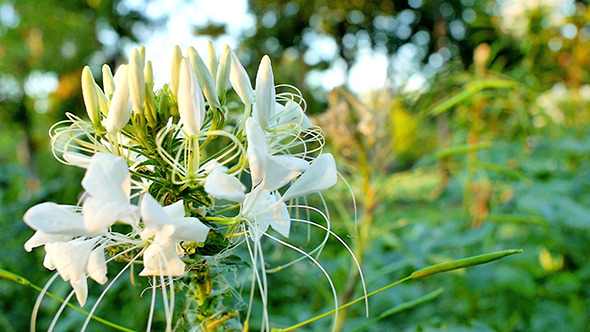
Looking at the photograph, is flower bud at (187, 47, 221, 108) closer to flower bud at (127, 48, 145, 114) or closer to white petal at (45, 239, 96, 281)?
flower bud at (127, 48, 145, 114)

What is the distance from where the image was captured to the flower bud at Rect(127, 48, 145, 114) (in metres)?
0.54

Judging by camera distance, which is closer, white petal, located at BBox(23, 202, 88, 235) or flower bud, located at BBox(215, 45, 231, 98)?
white petal, located at BBox(23, 202, 88, 235)

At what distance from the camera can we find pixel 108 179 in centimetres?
46

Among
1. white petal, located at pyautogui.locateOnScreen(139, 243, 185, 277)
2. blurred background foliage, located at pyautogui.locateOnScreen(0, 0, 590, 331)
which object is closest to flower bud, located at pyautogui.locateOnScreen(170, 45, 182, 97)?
white petal, located at pyautogui.locateOnScreen(139, 243, 185, 277)

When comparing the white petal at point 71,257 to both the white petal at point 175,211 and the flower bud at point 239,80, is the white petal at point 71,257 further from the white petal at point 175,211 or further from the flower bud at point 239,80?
the flower bud at point 239,80

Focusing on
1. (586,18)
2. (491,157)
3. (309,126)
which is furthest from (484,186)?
(586,18)

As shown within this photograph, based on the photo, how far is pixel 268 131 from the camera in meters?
0.65

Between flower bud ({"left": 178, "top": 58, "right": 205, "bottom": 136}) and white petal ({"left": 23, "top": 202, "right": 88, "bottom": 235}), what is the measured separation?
0.55ft

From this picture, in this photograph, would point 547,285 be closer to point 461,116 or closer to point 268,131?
point 461,116

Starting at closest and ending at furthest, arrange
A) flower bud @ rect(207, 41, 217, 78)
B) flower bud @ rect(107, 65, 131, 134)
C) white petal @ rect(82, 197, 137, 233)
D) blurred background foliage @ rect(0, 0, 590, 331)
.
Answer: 1. white petal @ rect(82, 197, 137, 233)
2. flower bud @ rect(107, 65, 131, 134)
3. flower bud @ rect(207, 41, 217, 78)
4. blurred background foliage @ rect(0, 0, 590, 331)

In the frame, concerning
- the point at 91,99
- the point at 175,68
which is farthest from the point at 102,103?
the point at 175,68

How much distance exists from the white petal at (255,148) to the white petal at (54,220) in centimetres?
19

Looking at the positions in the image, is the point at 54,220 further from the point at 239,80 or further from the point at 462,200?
the point at 462,200

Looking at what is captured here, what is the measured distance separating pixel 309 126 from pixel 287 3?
13813 mm
